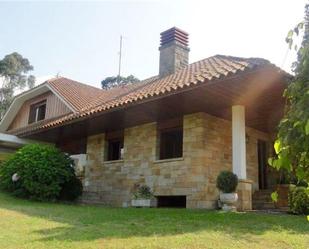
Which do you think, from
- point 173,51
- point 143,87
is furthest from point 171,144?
point 173,51

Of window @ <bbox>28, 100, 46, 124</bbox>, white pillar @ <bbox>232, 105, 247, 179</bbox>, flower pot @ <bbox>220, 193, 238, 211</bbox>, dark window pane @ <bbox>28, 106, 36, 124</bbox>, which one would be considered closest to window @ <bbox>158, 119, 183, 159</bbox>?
white pillar @ <bbox>232, 105, 247, 179</bbox>

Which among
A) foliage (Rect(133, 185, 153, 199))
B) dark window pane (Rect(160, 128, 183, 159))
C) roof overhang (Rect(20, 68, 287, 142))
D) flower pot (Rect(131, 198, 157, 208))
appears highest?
roof overhang (Rect(20, 68, 287, 142))

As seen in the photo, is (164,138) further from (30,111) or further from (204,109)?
(30,111)

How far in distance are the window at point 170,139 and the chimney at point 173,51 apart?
360 cm

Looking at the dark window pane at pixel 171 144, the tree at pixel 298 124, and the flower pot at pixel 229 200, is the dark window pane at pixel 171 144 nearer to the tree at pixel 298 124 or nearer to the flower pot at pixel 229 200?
the flower pot at pixel 229 200

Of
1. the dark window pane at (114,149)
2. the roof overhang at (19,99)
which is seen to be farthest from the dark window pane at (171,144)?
the roof overhang at (19,99)

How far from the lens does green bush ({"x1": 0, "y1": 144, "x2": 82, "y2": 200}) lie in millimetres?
13398

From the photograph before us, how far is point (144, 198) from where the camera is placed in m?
13.0

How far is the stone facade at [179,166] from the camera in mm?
12039

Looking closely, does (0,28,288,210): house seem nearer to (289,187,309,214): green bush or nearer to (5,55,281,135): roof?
(5,55,281,135): roof

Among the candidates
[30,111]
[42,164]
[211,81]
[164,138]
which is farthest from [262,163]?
[30,111]

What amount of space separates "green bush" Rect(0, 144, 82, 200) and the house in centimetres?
137

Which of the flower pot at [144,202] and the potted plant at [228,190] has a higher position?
the potted plant at [228,190]

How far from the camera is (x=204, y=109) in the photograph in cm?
1227
